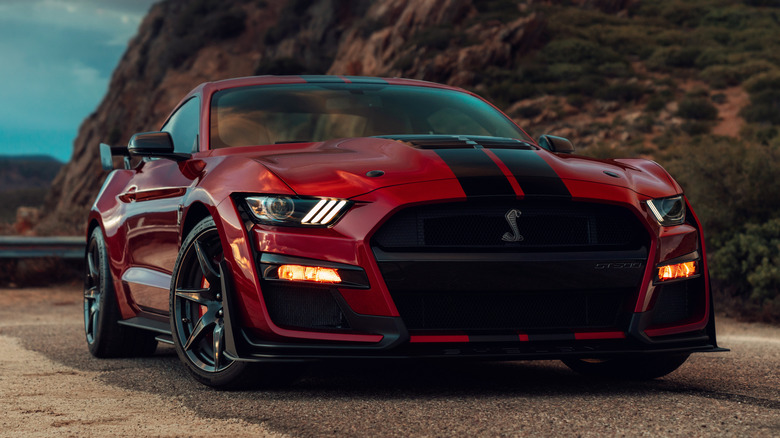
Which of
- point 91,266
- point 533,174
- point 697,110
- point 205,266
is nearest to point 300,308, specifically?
point 205,266

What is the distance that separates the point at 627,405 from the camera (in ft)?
12.9

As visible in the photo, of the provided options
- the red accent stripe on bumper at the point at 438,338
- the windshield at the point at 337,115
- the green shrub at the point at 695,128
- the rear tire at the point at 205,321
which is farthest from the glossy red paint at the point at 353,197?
the green shrub at the point at 695,128

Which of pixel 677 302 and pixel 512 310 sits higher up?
pixel 512 310

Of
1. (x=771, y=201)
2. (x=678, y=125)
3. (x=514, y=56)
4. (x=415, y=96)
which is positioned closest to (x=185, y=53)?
(x=514, y=56)

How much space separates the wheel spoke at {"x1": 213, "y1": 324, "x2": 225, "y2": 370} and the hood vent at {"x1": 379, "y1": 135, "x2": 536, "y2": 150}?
1.20 meters

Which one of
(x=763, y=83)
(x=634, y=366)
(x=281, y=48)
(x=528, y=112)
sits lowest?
(x=281, y=48)

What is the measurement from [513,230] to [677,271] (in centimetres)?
83

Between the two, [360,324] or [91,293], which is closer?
[360,324]

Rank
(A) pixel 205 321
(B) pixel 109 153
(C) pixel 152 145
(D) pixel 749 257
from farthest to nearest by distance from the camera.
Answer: (D) pixel 749 257
(B) pixel 109 153
(C) pixel 152 145
(A) pixel 205 321

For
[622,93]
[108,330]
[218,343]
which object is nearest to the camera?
[218,343]

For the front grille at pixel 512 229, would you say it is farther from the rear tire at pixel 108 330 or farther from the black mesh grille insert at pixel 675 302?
the rear tire at pixel 108 330

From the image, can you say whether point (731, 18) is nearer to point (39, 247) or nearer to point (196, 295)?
point (39, 247)

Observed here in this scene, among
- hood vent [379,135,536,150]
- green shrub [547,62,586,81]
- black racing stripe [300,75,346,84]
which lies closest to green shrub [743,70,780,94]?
green shrub [547,62,586,81]

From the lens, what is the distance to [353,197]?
13.1 feet
